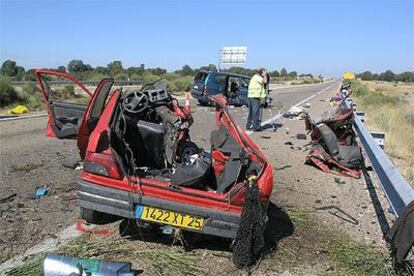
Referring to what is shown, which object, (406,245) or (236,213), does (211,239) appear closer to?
(236,213)

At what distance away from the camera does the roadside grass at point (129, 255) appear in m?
4.03

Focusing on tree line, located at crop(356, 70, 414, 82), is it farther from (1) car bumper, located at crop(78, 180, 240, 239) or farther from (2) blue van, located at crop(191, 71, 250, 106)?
(1) car bumper, located at crop(78, 180, 240, 239)

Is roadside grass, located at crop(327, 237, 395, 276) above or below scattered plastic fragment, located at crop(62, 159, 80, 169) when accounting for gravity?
below

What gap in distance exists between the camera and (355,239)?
5070 millimetres

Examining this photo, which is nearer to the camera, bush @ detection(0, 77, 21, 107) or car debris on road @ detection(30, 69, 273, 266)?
car debris on road @ detection(30, 69, 273, 266)

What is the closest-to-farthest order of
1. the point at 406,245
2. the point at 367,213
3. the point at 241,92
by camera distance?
the point at 406,245 → the point at 367,213 → the point at 241,92

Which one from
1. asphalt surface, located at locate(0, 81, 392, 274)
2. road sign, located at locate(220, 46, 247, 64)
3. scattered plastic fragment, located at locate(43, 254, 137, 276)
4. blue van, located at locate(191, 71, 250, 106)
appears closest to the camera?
scattered plastic fragment, located at locate(43, 254, 137, 276)

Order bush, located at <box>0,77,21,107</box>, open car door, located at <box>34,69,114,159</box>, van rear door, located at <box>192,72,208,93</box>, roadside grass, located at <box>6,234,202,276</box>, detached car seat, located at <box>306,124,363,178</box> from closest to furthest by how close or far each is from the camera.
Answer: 1. roadside grass, located at <box>6,234,202,276</box>
2. open car door, located at <box>34,69,114,159</box>
3. detached car seat, located at <box>306,124,363,178</box>
4. bush, located at <box>0,77,21,107</box>
5. van rear door, located at <box>192,72,208,93</box>

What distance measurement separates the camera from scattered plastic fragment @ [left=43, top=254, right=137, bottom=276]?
369 cm

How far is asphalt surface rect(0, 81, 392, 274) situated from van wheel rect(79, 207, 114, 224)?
0.91 feet

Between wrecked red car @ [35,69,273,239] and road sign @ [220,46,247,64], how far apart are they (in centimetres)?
4279

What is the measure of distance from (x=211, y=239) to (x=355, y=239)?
156cm

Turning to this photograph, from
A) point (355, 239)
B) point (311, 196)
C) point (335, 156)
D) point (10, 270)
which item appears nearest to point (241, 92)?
point (335, 156)

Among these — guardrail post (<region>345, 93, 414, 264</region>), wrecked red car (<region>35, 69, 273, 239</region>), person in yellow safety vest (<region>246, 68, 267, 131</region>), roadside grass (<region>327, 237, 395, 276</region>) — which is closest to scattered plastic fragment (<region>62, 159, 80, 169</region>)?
wrecked red car (<region>35, 69, 273, 239</region>)
